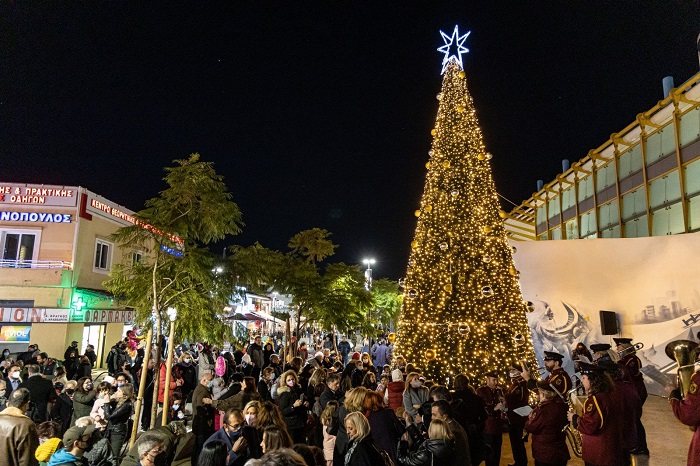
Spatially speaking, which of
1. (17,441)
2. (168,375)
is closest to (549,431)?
(17,441)

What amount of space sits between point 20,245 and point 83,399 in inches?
692

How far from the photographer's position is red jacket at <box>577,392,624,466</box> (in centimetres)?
509

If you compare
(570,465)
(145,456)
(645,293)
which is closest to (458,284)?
(570,465)

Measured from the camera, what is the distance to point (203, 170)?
380 inches

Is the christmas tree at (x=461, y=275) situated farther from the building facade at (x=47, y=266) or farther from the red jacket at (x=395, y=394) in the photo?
the building facade at (x=47, y=266)

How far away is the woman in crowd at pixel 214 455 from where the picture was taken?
4.09m

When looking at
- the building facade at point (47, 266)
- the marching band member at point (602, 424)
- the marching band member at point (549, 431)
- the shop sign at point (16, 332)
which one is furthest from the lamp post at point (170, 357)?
the shop sign at point (16, 332)

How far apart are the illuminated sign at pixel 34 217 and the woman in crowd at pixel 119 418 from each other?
60.9 ft

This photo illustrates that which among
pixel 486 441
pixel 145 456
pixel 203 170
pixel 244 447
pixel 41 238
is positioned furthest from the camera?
pixel 41 238

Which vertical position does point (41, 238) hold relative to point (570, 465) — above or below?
above

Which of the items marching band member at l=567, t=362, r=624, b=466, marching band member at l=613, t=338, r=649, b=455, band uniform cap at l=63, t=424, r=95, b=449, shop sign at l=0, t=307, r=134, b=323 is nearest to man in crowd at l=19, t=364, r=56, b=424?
band uniform cap at l=63, t=424, r=95, b=449

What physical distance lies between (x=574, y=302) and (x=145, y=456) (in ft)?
50.7

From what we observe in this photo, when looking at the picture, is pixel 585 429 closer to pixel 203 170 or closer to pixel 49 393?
pixel 203 170

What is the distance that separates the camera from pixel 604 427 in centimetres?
513
